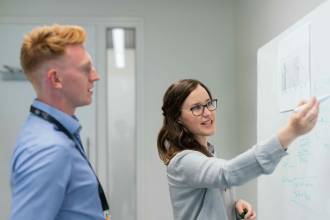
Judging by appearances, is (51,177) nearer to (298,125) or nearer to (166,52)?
(298,125)

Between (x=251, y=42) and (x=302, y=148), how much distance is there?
156 centimetres

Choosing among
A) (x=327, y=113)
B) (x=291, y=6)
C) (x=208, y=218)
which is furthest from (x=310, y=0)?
→ (x=208, y=218)

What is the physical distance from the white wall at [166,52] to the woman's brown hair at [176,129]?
70.6 inches

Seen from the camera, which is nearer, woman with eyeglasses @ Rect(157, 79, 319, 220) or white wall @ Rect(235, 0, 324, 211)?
woman with eyeglasses @ Rect(157, 79, 319, 220)

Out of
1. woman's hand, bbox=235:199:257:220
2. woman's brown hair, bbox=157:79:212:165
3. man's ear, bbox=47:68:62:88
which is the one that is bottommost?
woman's hand, bbox=235:199:257:220

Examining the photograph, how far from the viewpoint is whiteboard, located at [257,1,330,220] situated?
125cm

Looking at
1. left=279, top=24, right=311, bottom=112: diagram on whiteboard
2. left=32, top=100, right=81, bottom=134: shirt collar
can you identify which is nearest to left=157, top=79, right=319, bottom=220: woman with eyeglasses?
left=279, top=24, right=311, bottom=112: diagram on whiteboard

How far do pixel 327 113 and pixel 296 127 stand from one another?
0.23 m

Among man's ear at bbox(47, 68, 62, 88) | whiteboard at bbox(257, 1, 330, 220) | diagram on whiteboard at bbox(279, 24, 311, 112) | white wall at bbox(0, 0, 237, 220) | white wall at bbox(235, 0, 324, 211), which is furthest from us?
white wall at bbox(0, 0, 237, 220)

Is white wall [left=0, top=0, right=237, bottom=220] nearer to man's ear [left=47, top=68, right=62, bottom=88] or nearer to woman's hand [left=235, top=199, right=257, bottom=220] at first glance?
woman's hand [left=235, top=199, right=257, bottom=220]

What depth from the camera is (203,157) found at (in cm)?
128

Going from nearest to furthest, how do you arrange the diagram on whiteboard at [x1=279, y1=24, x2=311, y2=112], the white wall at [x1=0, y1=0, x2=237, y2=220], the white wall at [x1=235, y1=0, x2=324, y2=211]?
the diagram on whiteboard at [x1=279, y1=24, x2=311, y2=112] → the white wall at [x1=235, y1=0, x2=324, y2=211] → the white wall at [x1=0, y1=0, x2=237, y2=220]

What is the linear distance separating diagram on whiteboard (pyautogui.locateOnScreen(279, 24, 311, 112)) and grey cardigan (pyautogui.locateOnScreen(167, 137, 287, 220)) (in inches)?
15.7

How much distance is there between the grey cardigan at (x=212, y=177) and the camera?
1.08 m
